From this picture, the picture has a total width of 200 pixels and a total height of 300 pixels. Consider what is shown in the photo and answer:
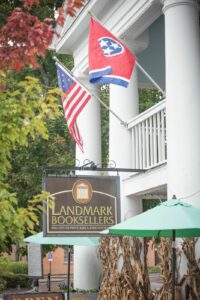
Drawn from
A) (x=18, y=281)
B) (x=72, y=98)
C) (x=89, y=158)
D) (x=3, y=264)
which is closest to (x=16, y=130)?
(x=3, y=264)

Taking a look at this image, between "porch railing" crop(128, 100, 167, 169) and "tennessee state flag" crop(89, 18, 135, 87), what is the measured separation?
52.4 inches

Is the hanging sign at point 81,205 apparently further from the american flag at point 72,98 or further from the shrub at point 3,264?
the shrub at point 3,264

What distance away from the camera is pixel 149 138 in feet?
39.5

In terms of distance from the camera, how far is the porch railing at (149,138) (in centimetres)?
1113

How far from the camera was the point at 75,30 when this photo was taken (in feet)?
45.9

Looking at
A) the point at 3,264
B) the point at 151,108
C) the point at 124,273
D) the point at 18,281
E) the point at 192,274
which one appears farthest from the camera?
the point at 18,281

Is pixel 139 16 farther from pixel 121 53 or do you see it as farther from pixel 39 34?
pixel 39 34

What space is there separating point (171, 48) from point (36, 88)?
551cm

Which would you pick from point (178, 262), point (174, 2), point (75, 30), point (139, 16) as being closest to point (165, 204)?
point (178, 262)

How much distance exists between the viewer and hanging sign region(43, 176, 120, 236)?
9.98 m

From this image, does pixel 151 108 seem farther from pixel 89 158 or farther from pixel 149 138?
pixel 89 158

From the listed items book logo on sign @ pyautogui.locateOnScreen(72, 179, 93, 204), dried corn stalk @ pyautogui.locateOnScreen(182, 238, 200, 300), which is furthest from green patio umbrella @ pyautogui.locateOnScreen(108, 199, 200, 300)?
book logo on sign @ pyautogui.locateOnScreen(72, 179, 93, 204)

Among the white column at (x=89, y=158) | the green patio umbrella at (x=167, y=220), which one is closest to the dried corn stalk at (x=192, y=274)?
the green patio umbrella at (x=167, y=220)

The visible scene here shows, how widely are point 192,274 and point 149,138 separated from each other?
13.8 feet
